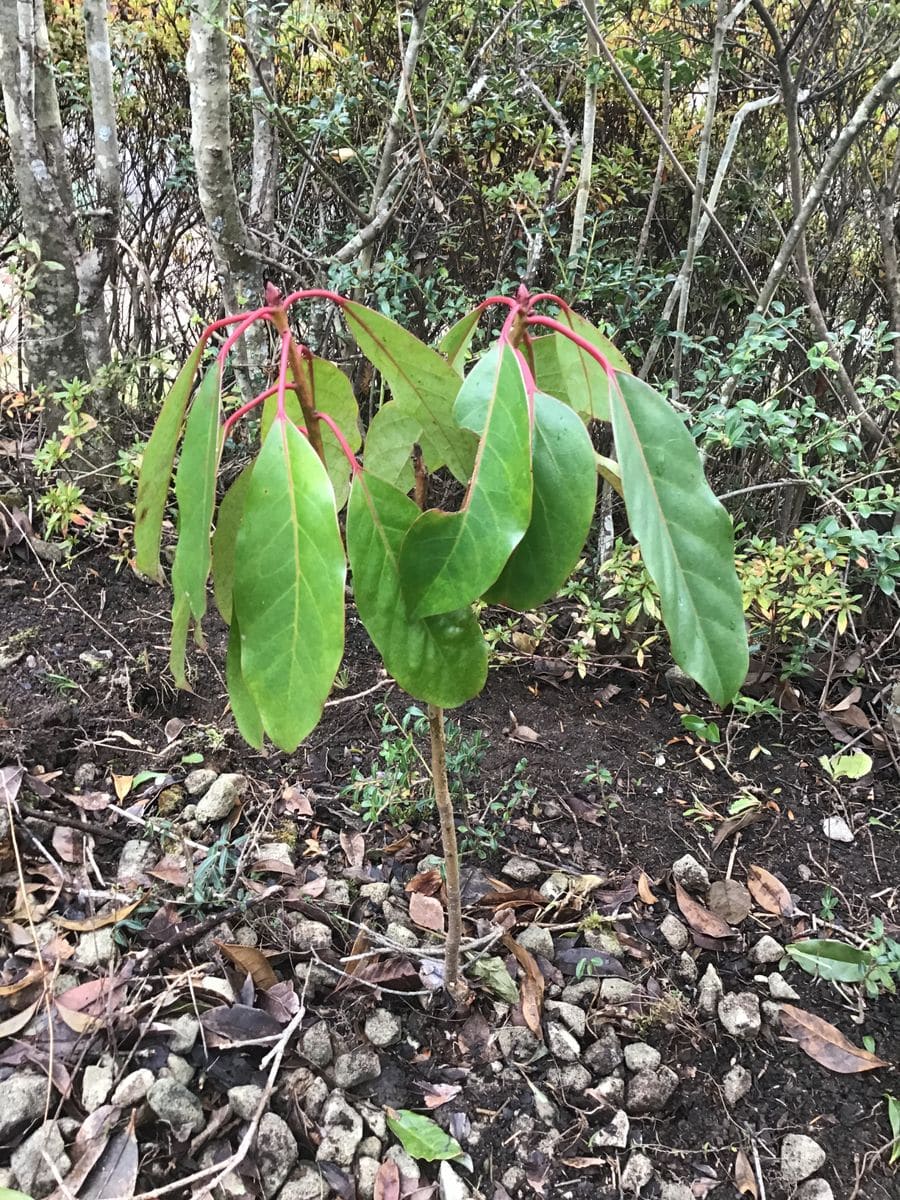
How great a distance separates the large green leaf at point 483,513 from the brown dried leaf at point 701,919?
3.82ft

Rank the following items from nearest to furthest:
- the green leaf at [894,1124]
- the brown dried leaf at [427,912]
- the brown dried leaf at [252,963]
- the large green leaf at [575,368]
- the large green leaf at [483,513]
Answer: the large green leaf at [483,513] → the large green leaf at [575,368] → the green leaf at [894,1124] → the brown dried leaf at [252,963] → the brown dried leaf at [427,912]

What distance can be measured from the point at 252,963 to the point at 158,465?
0.90 metres

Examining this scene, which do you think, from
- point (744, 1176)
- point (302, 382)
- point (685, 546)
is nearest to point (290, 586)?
point (302, 382)

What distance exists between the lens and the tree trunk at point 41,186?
7.01 ft

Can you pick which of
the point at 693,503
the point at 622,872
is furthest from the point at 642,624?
the point at 693,503

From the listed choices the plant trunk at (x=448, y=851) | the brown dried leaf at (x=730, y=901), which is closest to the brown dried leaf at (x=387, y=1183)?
the plant trunk at (x=448, y=851)

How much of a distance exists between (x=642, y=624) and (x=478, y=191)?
5.21 feet

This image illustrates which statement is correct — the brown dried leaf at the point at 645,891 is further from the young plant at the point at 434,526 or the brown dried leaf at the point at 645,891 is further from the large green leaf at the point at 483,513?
the large green leaf at the point at 483,513

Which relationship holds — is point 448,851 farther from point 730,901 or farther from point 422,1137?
point 730,901

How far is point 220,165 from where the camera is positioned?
6.75ft

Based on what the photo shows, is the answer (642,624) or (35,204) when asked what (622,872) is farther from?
(35,204)

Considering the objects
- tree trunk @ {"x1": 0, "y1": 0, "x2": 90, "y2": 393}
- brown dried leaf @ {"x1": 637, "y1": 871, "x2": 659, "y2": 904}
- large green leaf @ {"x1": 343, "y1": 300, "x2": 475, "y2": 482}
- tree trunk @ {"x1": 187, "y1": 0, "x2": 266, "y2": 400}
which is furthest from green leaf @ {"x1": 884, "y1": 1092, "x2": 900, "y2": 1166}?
tree trunk @ {"x1": 0, "y1": 0, "x2": 90, "y2": 393}

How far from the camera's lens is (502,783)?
5.98ft

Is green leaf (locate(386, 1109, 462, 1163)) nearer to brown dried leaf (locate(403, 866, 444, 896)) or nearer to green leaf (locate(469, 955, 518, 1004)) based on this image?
green leaf (locate(469, 955, 518, 1004))
